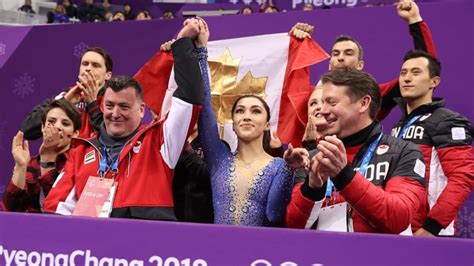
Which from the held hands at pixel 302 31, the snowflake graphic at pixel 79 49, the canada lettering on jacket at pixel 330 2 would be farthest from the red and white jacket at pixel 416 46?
the canada lettering on jacket at pixel 330 2

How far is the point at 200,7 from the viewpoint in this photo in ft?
37.5

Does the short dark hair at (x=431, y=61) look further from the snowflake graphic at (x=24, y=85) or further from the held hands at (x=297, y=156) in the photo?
the snowflake graphic at (x=24, y=85)

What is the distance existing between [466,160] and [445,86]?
3.68ft

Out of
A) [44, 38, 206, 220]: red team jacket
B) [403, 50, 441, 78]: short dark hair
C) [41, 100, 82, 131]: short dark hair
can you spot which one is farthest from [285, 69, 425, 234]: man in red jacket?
[41, 100, 82, 131]: short dark hair

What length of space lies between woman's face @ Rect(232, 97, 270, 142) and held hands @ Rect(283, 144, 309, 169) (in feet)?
1.96

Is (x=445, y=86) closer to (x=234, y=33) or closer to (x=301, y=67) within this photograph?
(x=301, y=67)

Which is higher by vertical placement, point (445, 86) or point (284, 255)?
point (445, 86)

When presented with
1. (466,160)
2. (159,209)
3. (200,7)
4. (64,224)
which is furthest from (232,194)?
(200,7)

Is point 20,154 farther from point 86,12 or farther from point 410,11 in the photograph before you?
point 86,12

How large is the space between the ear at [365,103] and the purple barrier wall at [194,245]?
2.83 ft

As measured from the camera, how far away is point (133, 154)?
3277 millimetres

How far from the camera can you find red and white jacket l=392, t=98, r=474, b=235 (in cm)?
355

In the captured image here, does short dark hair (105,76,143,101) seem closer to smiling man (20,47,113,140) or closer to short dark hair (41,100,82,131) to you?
smiling man (20,47,113,140)

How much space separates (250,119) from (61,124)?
1.30 metres
